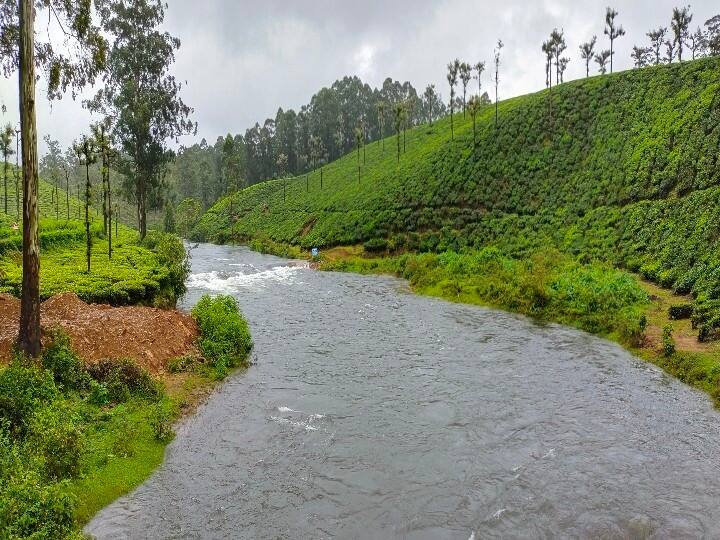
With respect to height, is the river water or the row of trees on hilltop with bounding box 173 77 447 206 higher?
the row of trees on hilltop with bounding box 173 77 447 206

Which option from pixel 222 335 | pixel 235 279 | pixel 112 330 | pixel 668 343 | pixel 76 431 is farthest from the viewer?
pixel 235 279

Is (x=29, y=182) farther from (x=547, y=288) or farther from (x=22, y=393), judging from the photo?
(x=547, y=288)

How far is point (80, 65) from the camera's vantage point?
17.9 metres

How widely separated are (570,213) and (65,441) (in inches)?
2108

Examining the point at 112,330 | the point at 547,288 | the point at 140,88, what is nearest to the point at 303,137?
A: the point at 140,88

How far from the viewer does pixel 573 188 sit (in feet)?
194

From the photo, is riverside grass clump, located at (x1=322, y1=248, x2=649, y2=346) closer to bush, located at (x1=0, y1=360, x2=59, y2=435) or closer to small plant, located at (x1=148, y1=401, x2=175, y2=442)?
small plant, located at (x1=148, y1=401, x2=175, y2=442)

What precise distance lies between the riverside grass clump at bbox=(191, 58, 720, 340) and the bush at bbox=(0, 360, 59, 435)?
89.2ft

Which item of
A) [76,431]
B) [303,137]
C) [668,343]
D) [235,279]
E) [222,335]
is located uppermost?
[303,137]

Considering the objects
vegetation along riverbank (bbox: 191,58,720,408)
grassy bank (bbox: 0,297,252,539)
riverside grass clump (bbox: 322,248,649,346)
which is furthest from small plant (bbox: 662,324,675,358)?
grassy bank (bbox: 0,297,252,539)

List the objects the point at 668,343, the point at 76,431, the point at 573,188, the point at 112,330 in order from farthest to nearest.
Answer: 1. the point at 573,188
2. the point at 668,343
3. the point at 112,330
4. the point at 76,431

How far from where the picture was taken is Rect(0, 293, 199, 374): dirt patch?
1869 centimetres

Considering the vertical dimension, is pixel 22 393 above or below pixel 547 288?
below

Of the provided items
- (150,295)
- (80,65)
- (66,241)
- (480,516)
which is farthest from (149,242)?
(480,516)
